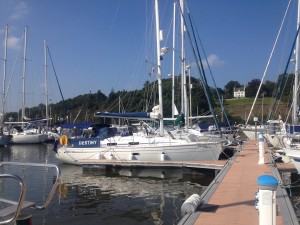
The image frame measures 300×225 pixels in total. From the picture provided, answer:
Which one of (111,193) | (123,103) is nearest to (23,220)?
(111,193)

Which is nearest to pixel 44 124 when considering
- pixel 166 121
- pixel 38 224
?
pixel 166 121

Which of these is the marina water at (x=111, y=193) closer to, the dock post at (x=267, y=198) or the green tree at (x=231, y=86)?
the dock post at (x=267, y=198)

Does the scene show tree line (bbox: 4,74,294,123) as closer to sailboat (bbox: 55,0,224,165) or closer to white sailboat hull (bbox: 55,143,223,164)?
sailboat (bbox: 55,0,224,165)

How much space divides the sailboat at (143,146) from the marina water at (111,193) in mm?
845

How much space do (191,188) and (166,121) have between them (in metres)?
9.95

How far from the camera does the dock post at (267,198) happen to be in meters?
5.79

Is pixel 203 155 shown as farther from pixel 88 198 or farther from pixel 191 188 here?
pixel 88 198

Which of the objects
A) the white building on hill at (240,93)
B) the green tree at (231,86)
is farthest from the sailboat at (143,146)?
the green tree at (231,86)

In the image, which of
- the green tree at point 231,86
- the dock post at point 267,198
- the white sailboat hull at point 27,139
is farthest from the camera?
the green tree at point 231,86

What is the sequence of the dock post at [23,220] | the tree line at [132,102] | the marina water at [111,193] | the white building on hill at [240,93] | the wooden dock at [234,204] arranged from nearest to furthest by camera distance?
the dock post at [23,220]
the wooden dock at [234,204]
the marina water at [111,193]
the tree line at [132,102]
the white building on hill at [240,93]

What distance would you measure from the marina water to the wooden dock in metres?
1.66

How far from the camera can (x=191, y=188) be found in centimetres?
1617

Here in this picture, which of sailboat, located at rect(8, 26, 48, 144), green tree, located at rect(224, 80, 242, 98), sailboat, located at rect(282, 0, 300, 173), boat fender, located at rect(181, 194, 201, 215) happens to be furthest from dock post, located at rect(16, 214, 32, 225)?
green tree, located at rect(224, 80, 242, 98)

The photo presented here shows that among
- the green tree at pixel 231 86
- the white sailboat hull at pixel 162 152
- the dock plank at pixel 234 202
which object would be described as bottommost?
the dock plank at pixel 234 202
